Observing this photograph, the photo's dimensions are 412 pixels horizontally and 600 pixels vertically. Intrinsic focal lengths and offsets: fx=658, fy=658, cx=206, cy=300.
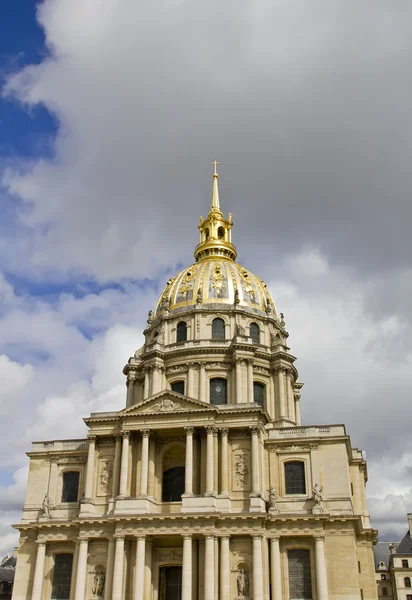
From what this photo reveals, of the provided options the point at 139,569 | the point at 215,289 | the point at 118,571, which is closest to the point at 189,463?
the point at 139,569

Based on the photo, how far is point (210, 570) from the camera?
4134 cm

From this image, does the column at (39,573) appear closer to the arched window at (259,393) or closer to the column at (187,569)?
the column at (187,569)

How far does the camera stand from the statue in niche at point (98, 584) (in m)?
43.8

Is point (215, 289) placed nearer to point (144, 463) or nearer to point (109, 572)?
point (144, 463)

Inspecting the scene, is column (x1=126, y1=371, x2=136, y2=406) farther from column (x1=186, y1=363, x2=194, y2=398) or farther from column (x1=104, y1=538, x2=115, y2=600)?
column (x1=104, y1=538, x2=115, y2=600)

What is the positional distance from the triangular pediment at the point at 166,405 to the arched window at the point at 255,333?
1566cm

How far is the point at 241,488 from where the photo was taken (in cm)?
4497

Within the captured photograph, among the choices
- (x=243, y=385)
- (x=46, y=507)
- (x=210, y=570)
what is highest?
(x=243, y=385)

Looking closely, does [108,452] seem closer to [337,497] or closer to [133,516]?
[133,516]

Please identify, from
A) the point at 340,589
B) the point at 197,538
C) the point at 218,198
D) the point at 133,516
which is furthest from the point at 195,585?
the point at 218,198

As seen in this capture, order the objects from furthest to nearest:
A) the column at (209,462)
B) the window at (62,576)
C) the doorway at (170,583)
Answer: the window at (62,576)
the doorway at (170,583)
the column at (209,462)

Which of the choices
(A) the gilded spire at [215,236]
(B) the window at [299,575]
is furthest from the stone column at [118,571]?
(A) the gilded spire at [215,236]

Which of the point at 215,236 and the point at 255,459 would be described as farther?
the point at 215,236

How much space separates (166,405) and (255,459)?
748 centimetres
